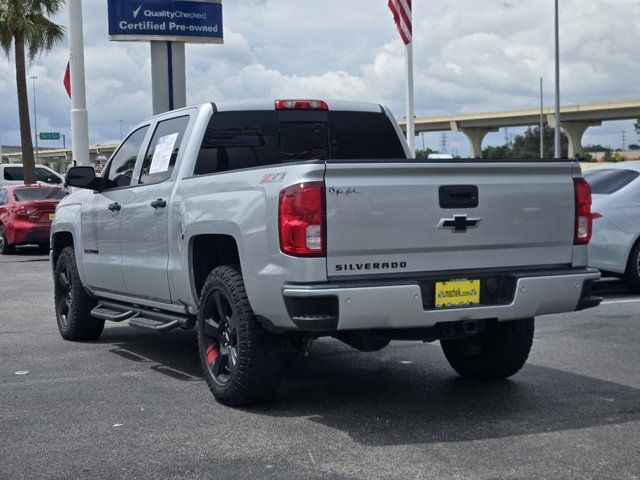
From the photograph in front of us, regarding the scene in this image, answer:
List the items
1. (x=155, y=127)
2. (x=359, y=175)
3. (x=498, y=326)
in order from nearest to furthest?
(x=359, y=175) → (x=498, y=326) → (x=155, y=127)

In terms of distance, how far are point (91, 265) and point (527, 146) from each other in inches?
4015

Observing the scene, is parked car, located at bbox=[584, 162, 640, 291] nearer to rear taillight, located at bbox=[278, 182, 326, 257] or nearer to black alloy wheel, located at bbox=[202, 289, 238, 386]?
black alloy wheel, located at bbox=[202, 289, 238, 386]

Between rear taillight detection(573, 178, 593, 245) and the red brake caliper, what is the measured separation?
2.42 m

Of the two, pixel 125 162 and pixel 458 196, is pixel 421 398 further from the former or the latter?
pixel 125 162

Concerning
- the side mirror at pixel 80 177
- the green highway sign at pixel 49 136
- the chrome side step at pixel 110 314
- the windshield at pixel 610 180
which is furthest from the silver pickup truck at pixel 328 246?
the green highway sign at pixel 49 136

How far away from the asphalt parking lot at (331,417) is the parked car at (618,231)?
286cm

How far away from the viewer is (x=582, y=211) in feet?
20.0

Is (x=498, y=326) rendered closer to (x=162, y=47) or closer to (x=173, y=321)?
(x=173, y=321)

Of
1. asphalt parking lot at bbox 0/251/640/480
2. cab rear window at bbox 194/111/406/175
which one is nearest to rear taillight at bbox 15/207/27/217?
asphalt parking lot at bbox 0/251/640/480

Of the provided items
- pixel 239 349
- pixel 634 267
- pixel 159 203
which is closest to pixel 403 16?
pixel 634 267

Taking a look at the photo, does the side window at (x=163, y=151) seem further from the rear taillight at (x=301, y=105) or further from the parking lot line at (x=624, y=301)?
the parking lot line at (x=624, y=301)

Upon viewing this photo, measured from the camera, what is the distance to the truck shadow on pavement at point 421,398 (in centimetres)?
553

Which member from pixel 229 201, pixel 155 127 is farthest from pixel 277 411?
pixel 155 127

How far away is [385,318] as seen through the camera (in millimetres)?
5355
